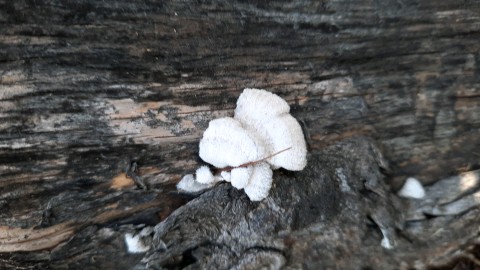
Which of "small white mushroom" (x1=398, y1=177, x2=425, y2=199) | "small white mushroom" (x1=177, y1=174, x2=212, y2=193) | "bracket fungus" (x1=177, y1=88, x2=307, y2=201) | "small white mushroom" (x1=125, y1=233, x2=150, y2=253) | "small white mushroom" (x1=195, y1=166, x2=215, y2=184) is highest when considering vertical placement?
"bracket fungus" (x1=177, y1=88, x2=307, y2=201)

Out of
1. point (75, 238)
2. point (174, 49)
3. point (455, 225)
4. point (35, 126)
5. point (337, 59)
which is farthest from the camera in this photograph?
point (455, 225)

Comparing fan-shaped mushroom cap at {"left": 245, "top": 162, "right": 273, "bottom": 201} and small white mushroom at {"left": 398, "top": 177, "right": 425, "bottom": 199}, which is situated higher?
fan-shaped mushroom cap at {"left": 245, "top": 162, "right": 273, "bottom": 201}

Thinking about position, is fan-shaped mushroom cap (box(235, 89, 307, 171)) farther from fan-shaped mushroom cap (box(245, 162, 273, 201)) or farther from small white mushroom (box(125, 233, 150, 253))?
small white mushroom (box(125, 233, 150, 253))

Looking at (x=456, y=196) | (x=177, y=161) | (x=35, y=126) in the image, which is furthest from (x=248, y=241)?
(x=456, y=196)

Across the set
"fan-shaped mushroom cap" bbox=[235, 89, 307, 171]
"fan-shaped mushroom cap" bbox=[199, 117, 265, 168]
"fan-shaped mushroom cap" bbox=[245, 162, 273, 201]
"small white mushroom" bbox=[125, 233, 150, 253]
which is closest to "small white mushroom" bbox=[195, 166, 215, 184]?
"fan-shaped mushroom cap" bbox=[199, 117, 265, 168]

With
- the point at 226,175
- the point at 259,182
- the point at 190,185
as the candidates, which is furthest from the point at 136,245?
the point at 259,182

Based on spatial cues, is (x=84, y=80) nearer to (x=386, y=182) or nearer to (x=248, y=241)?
(x=248, y=241)
